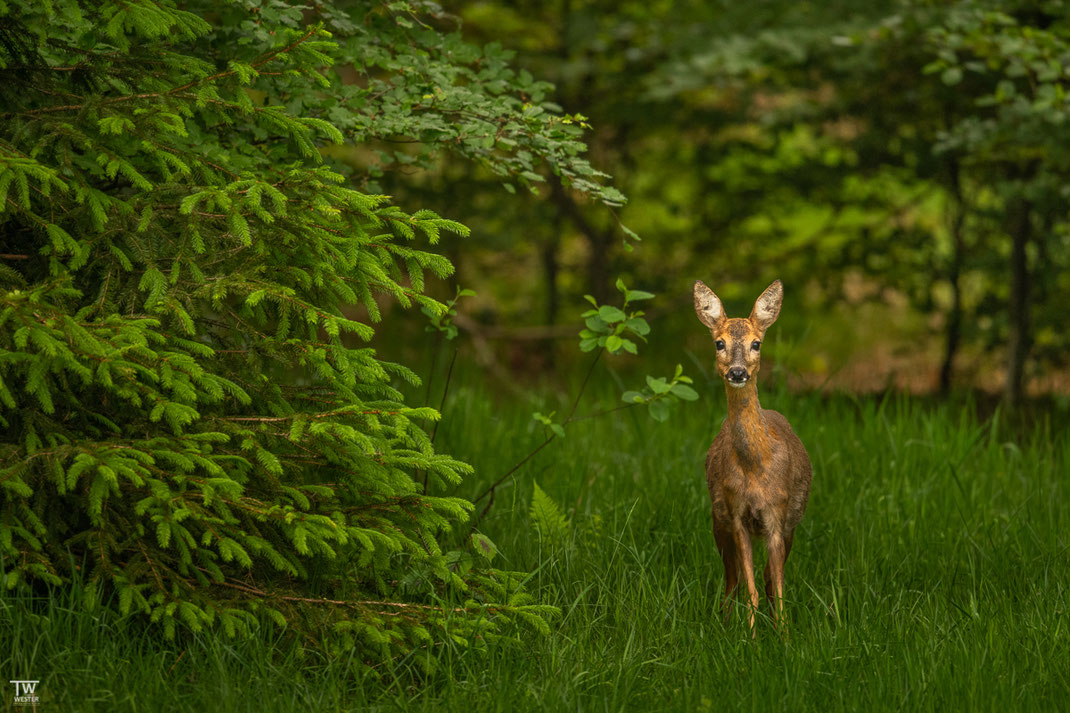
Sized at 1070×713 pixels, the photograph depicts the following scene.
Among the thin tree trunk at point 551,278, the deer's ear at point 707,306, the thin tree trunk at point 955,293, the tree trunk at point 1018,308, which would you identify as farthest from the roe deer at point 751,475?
the thin tree trunk at point 551,278

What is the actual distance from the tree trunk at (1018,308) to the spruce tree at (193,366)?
488cm

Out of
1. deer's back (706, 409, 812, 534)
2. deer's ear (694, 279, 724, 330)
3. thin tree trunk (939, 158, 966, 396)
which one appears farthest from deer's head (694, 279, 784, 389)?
thin tree trunk (939, 158, 966, 396)

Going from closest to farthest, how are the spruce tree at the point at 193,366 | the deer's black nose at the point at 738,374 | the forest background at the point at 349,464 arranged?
the spruce tree at the point at 193,366
the forest background at the point at 349,464
the deer's black nose at the point at 738,374

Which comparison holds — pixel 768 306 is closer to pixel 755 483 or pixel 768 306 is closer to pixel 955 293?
pixel 755 483

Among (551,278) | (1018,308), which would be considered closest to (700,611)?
(1018,308)

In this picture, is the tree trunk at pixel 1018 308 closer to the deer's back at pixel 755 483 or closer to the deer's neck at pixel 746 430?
the deer's back at pixel 755 483

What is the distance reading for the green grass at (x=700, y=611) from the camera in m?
3.12

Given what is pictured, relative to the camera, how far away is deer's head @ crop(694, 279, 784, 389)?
3.44 meters

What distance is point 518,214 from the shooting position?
9.30 m

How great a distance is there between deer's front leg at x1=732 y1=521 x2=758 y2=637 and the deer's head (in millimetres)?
490

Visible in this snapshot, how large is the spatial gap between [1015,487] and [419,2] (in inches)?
141

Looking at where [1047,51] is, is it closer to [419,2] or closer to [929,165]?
[929,165]

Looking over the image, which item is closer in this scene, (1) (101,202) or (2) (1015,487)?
(1) (101,202)

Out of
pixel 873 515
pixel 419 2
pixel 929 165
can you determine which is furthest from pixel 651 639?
pixel 929 165
